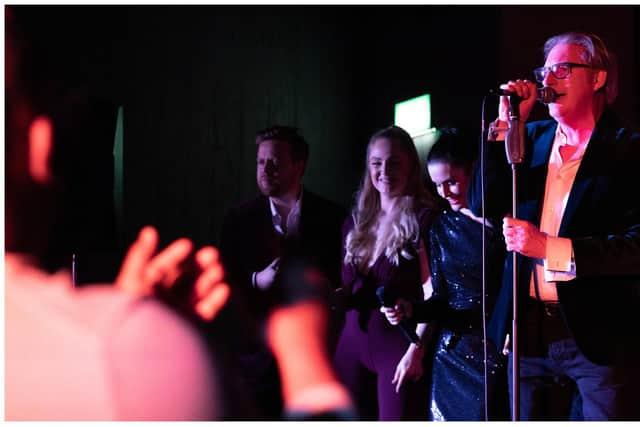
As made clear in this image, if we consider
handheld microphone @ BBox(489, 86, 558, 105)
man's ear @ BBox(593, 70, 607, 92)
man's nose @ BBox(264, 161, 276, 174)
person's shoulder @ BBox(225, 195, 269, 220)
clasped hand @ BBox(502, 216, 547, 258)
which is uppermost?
man's ear @ BBox(593, 70, 607, 92)

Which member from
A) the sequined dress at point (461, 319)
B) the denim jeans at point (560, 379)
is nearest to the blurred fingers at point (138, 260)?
the sequined dress at point (461, 319)

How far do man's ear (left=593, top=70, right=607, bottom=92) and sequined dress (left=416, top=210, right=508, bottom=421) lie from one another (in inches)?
23.2

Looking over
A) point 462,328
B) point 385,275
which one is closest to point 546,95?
point 462,328

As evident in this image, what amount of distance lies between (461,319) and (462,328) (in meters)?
0.03

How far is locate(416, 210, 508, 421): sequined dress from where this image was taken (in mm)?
2416

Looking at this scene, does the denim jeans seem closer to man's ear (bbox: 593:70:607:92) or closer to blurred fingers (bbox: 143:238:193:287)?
man's ear (bbox: 593:70:607:92)

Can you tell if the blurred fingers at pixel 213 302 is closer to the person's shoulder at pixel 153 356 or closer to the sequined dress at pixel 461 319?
the person's shoulder at pixel 153 356

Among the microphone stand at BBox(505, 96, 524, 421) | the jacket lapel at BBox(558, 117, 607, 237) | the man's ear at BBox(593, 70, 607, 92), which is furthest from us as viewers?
the man's ear at BBox(593, 70, 607, 92)

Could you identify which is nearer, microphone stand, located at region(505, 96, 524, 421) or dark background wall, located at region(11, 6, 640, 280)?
microphone stand, located at region(505, 96, 524, 421)

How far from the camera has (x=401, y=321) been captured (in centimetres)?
257

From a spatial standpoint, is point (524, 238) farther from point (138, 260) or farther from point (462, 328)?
point (138, 260)

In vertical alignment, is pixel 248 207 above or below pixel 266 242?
above

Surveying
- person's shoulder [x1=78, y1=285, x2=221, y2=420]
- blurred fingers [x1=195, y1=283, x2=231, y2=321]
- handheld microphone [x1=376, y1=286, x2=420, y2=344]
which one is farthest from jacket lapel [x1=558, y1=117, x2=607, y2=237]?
blurred fingers [x1=195, y1=283, x2=231, y2=321]

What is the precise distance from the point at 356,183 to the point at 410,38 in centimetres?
74
